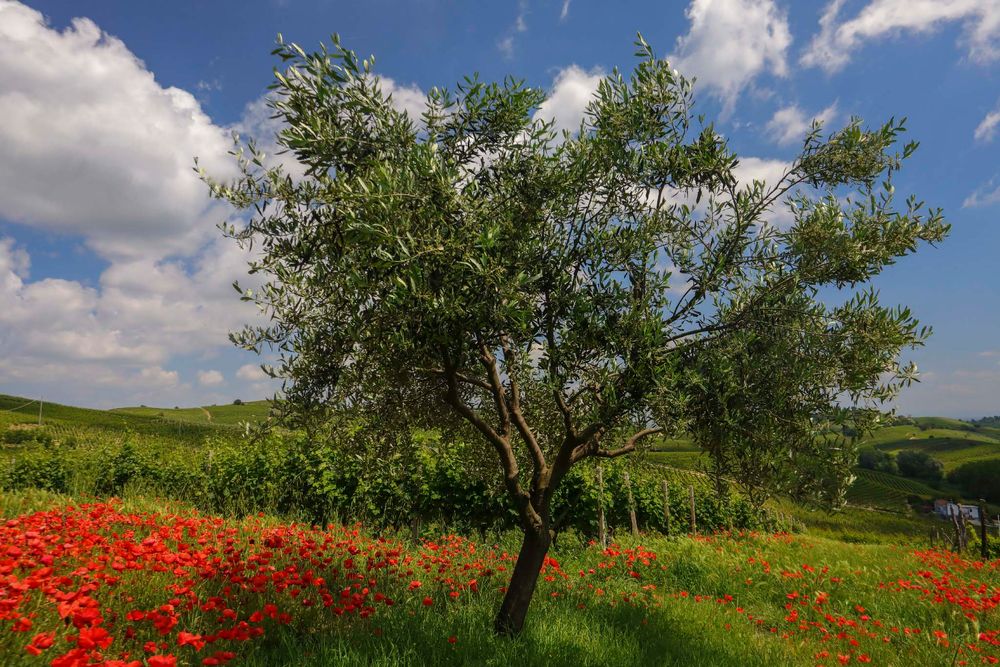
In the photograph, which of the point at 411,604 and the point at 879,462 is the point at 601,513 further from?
the point at 879,462

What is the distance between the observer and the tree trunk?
8250 millimetres

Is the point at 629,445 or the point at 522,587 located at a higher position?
the point at 629,445

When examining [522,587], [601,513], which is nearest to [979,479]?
[601,513]

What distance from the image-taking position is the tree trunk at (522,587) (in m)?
8.25

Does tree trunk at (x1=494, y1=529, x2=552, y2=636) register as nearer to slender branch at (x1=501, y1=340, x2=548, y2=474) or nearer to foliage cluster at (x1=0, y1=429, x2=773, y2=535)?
slender branch at (x1=501, y1=340, x2=548, y2=474)

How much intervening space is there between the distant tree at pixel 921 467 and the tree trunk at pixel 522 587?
139 m

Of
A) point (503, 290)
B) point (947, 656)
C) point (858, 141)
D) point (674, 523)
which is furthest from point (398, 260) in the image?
point (674, 523)

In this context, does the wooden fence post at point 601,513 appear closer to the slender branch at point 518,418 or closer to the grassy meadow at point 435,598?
the grassy meadow at point 435,598

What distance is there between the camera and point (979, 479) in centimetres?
10644

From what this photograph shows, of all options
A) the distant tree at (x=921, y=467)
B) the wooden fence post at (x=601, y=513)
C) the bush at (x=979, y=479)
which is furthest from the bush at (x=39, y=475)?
the distant tree at (x=921, y=467)

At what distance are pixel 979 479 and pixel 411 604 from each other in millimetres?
137781

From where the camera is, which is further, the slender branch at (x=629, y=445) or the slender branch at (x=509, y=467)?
the slender branch at (x=509, y=467)

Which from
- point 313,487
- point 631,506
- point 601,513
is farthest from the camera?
point 631,506

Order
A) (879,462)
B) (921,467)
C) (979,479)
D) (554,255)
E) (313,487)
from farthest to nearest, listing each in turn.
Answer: (879,462) → (921,467) → (979,479) → (313,487) → (554,255)
